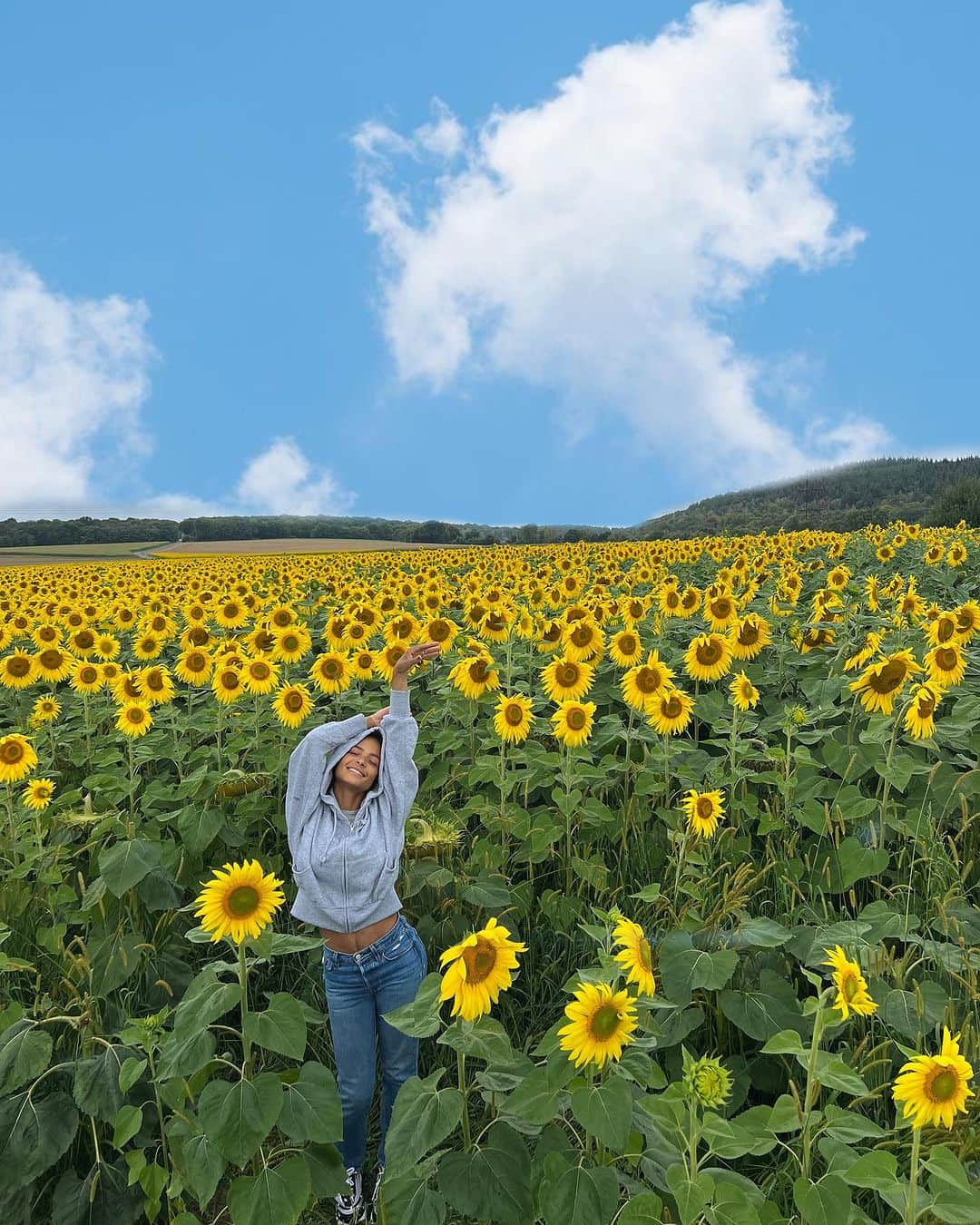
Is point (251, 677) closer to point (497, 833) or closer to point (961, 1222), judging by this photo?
point (497, 833)

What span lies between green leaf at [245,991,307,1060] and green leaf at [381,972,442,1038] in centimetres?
43

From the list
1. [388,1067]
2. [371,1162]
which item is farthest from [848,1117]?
[371,1162]

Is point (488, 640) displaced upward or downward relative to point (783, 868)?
upward

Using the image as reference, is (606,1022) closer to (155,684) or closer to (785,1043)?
(785,1043)

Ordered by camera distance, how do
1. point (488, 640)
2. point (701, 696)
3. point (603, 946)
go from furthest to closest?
point (488, 640)
point (701, 696)
point (603, 946)

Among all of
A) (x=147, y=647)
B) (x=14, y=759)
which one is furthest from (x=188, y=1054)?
(x=147, y=647)

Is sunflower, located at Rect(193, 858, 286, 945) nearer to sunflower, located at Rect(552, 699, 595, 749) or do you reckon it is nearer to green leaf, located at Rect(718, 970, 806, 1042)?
green leaf, located at Rect(718, 970, 806, 1042)

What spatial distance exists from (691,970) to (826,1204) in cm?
98

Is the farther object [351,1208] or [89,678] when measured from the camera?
[89,678]

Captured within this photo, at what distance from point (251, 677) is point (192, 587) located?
9762 millimetres

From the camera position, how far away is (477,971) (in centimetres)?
249

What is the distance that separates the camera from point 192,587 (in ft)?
51.7

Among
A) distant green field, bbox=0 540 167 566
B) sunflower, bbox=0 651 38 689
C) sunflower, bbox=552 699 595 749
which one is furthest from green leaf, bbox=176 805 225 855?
distant green field, bbox=0 540 167 566

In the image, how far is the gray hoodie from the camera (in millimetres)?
3553
